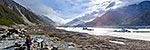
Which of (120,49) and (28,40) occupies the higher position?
(28,40)

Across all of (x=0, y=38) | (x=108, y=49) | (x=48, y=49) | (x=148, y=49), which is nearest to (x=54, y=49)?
(x=48, y=49)

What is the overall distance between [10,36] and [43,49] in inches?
828

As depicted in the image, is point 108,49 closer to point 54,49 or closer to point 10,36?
point 10,36

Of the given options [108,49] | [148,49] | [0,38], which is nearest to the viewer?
[0,38]

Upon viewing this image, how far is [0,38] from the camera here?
55.3 meters

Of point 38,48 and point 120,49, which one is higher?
point 38,48

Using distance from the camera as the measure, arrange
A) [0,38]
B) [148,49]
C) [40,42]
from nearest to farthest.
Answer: [40,42], [0,38], [148,49]

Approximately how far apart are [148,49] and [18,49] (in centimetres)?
3999

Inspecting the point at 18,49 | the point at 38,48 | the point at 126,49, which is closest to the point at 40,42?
the point at 38,48

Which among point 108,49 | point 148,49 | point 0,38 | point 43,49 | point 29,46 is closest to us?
point 29,46

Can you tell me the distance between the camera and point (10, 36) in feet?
188

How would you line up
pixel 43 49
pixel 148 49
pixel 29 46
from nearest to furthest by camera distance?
pixel 29 46, pixel 43 49, pixel 148 49

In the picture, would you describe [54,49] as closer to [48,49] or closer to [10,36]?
[48,49]

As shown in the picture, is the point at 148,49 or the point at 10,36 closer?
the point at 10,36
